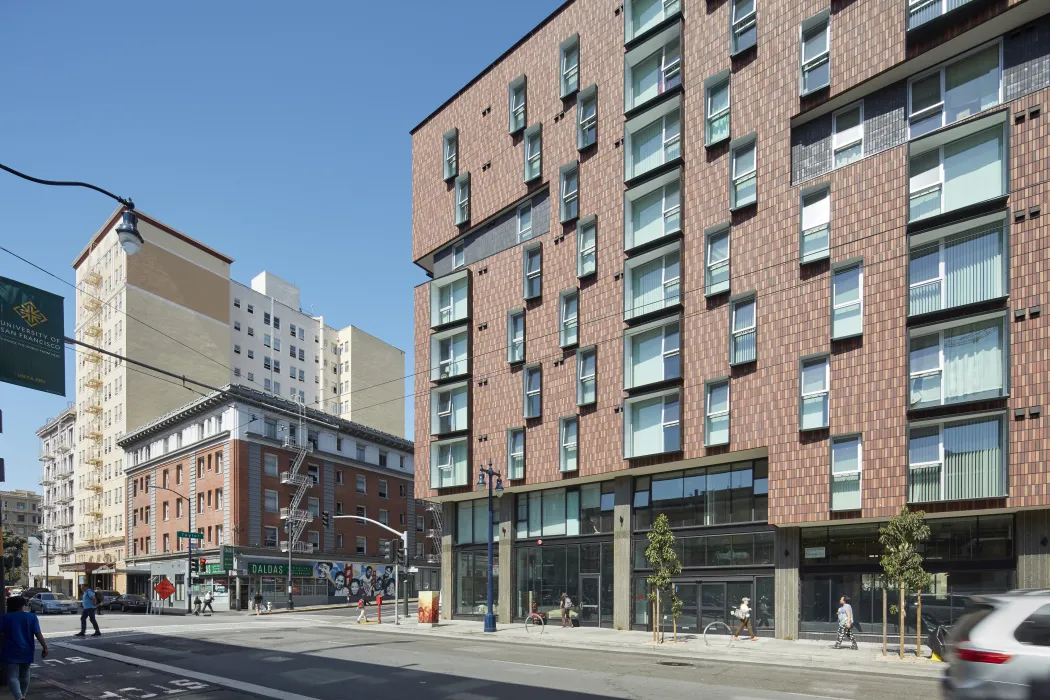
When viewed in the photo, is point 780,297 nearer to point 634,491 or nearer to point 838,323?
point 838,323

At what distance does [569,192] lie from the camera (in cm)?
4025

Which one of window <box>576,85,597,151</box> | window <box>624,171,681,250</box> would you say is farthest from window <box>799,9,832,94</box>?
window <box>576,85,597,151</box>

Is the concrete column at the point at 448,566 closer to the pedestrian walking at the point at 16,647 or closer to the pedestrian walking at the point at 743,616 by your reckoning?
the pedestrian walking at the point at 743,616

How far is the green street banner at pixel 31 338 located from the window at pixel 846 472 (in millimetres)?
22751

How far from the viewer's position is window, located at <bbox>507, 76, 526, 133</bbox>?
43312 mm

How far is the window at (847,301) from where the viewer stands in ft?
93.2

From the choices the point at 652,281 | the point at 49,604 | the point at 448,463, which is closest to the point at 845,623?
the point at 652,281

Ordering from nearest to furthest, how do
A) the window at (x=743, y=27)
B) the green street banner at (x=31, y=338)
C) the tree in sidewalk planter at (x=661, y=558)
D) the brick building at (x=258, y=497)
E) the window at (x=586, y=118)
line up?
the green street banner at (x=31, y=338)
the tree in sidewalk planter at (x=661, y=558)
the window at (x=743, y=27)
the window at (x=586, y=118)
the brick building at (x=258, y=497)

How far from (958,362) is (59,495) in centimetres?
10851

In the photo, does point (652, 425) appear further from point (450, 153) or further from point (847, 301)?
point (450, 153)

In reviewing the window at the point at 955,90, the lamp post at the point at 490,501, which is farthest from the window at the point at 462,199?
the window at the point at 955,90

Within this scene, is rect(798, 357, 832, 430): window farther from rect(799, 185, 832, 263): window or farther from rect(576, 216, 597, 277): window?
rect(576, 216, 597, 277): window

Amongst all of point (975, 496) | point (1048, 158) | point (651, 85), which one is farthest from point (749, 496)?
point (651, 85)

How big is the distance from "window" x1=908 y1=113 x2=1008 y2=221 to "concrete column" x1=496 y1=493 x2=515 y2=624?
2369cm
